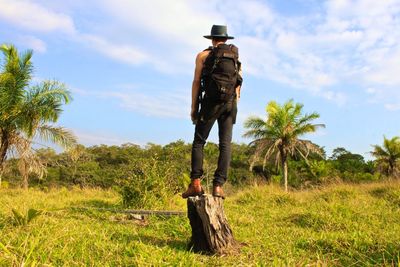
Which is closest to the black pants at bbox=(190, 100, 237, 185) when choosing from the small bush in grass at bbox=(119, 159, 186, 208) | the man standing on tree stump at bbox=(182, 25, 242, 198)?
the man standing on tree stump at bbox=(182, 25, 242, 198)

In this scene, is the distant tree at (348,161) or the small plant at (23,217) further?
the distant tree at (348,161)

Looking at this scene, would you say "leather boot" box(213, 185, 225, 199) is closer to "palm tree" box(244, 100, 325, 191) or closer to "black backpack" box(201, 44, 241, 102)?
"black backpack" box(201, 44, 241, 102)

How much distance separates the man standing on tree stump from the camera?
4.46m

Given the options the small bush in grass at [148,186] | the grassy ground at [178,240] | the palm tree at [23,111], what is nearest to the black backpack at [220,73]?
the grassy ground at [178,240]

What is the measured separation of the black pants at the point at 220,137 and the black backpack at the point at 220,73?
0.55ft

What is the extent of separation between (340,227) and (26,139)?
1239cm

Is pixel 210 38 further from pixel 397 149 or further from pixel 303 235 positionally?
pixel 397 149

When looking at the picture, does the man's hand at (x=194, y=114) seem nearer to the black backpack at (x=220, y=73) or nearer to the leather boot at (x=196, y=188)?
the black backpack at (x=220, y=73)

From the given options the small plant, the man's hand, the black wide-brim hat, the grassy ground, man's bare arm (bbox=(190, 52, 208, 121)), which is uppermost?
the black wide-brim hat

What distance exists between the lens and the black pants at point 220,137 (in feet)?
14.8

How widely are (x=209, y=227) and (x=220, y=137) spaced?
106cm

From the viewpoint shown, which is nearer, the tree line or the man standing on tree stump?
the man standing on tree stump

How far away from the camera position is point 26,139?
15.1 metres

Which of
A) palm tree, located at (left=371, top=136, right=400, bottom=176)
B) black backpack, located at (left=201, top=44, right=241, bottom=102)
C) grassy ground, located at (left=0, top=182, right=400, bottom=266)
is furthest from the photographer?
palm tree, located at (left=371, top=136, right=400, bottom=176)
